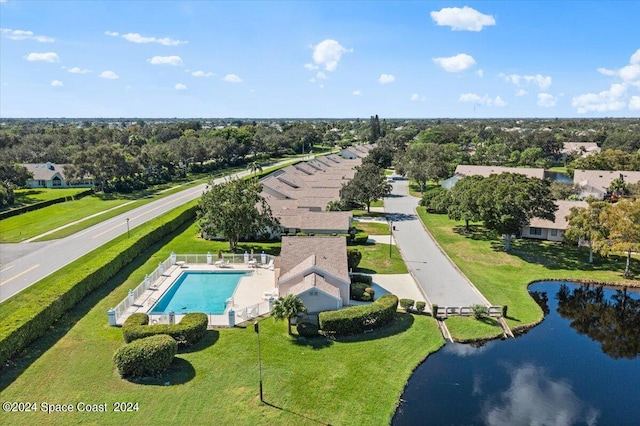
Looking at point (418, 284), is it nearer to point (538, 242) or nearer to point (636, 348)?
point (636, 348)

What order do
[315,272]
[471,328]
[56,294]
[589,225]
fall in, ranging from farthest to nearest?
[589,225], [315,272], [471,328], [56,294]

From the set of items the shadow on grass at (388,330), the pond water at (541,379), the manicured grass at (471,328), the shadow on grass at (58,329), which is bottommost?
the pond water at (541,379)

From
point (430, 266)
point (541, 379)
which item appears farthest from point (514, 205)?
point (541, 379)

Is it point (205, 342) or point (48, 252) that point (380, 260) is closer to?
point (205, 342)

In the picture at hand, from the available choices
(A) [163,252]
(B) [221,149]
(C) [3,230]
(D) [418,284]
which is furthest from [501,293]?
(B) [221,149]

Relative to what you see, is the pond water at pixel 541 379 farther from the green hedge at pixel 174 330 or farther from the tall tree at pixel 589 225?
the green hedge at pixel 174 330

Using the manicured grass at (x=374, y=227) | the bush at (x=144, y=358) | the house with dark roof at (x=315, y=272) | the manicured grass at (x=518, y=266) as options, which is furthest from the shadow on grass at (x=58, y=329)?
the manicured grass at (x=518, y=266)
